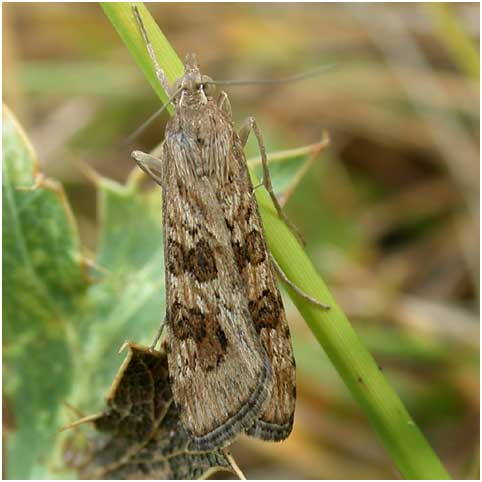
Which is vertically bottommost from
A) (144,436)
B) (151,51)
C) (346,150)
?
(144,436)

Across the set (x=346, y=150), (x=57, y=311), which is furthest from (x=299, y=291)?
(x=346, y=150)

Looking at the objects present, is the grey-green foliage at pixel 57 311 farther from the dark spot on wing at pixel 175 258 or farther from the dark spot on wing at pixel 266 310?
Answer: the dark spot on wing at pixel 266 310

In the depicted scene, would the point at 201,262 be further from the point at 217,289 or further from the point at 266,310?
the point at 266,310

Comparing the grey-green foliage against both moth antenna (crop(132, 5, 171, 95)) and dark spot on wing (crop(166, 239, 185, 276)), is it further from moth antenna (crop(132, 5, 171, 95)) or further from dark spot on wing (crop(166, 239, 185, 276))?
moth antenna (crop(132, 5, 171, 95))

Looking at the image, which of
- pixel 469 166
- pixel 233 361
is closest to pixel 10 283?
pixel 233 361

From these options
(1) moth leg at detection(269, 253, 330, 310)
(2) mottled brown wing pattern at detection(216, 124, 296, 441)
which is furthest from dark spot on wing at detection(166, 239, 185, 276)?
(1) moth leg at detection(269, 253, 330, 310)

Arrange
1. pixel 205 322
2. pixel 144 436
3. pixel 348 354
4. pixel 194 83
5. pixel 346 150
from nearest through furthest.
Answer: pixel 348 354 → pixel 144 436 → pixel 205 322 → pixel 194 83 → pixel 346 150
